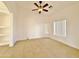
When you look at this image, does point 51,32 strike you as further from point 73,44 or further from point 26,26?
point 73,44

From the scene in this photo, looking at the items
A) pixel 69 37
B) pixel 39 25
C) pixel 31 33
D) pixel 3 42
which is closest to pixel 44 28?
pixel 39 25

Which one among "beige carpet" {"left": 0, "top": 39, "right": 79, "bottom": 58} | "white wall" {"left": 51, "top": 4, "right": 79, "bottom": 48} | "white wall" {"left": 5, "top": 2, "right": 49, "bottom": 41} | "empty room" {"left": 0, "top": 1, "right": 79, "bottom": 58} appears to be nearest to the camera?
"beige carpet" {"left": 0, "top": 39, "right": 79, "bottom": 58}

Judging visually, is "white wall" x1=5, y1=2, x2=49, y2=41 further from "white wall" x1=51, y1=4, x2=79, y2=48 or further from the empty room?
"white wall" x1=51, y1=4, x2=79, y2=48

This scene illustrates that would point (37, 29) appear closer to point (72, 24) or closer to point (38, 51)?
point (72, 24)

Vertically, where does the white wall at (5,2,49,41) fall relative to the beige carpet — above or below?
above

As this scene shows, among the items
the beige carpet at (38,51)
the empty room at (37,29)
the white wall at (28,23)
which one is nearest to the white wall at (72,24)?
the empty room at (37,29)

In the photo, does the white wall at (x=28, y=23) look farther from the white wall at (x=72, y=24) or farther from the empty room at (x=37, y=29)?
the white wall at (x=72, y=24)

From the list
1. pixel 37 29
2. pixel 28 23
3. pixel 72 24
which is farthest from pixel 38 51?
pixel 37 29

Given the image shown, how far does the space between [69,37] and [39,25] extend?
13.3ft

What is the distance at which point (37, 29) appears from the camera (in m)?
10.1

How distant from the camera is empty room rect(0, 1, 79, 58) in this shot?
16.3 ft

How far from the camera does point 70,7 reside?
21.2 feet

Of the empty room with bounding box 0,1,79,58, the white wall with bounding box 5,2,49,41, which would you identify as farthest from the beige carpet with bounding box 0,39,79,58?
the white wall with bounding box 5,2,49,41

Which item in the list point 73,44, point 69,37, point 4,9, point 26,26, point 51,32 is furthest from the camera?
point 51,32
